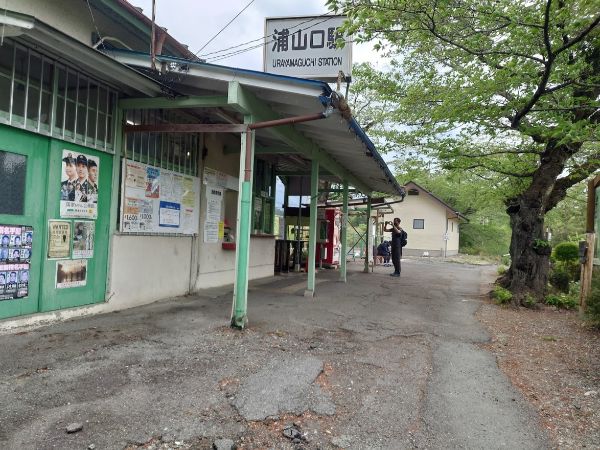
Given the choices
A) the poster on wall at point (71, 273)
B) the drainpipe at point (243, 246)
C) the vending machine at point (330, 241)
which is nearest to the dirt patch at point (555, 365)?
the drainpipe at point (243, 246)

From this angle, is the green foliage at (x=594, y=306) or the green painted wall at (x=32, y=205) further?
the green foliage at (x=594, y=306)

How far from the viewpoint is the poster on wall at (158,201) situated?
21.1 ft

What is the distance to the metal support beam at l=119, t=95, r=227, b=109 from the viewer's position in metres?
5.79

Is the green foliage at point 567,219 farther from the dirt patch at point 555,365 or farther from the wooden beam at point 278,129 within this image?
the wooden beam at point 278,129

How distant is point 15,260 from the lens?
4887 millimetres

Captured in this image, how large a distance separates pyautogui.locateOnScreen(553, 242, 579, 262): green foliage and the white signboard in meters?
10.7

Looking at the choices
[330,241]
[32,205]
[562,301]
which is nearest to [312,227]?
[32,205]

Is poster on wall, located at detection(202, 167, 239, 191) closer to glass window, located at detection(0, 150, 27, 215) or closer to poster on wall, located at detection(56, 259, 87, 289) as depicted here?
poster on wall, located at detection(56, 259, 87, 289)

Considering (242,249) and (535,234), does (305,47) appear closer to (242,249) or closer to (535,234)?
(242,249)

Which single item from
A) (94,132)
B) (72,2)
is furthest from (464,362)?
(72,2)

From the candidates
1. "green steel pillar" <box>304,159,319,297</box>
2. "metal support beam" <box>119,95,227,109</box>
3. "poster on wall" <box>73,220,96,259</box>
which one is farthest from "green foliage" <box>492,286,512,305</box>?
"poster on wall" <box>73,220,96,259</box>

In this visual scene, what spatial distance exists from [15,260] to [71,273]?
0.82 metres

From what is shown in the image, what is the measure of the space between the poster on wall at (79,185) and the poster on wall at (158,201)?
1.59ft

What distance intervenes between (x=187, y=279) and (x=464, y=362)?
16.5ft
